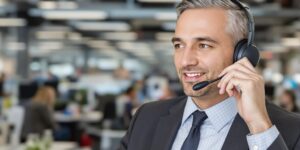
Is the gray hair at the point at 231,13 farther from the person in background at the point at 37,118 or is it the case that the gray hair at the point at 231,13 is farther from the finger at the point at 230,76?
the person in background at the point at 37,118

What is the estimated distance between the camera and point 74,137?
10828 millimetres

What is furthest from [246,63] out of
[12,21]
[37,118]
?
[12,21]

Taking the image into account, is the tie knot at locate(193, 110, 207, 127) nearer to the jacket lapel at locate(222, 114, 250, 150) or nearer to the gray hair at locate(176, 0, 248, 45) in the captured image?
the jacket lapel at locate(222, 114, 250, 150)

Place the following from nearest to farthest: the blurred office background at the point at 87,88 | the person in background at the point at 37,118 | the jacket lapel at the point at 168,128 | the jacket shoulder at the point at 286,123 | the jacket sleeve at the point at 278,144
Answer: the jacket sleeve at the point at 278,144
the jacket shoulder at the point at 286,123
the jacket lapel at the point at 168,128
the blurred office background at the point at 87,88
the person in background at the point at 37,118

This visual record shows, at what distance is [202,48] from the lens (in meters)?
1.45

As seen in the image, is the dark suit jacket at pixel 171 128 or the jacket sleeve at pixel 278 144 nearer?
the jacket sleeve at pixel 278 144

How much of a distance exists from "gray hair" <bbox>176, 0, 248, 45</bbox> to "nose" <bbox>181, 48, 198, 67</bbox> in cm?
11

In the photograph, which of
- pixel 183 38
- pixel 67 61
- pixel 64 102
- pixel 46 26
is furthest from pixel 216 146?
pixel 67 61

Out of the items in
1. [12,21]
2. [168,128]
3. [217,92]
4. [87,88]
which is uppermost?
[217,92]

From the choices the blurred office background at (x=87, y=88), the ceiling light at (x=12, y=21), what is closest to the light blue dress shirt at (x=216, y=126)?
the blurred office background at (x=87, y=88)

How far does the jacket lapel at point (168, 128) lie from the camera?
1.55 meters

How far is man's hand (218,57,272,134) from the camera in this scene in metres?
1.35

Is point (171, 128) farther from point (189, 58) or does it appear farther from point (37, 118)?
point (37, 118)

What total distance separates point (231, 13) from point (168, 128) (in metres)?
0.33
